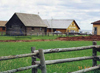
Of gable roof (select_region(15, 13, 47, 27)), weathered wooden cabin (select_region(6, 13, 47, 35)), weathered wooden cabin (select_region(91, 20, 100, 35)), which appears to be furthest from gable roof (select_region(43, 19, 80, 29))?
weathered wooden cabin (select_region(91, 20, 100, 35))

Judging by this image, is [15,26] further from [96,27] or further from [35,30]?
[96,27]

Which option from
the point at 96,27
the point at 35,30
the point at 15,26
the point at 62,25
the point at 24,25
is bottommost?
the point at 35,30

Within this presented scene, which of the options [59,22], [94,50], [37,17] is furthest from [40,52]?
[59,22]

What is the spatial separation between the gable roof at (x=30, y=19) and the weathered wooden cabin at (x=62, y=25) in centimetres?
1356

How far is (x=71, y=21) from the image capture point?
2894 inches


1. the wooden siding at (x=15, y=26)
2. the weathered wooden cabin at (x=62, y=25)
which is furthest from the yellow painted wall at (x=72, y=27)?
the wooden siding at (x=15, y=26)

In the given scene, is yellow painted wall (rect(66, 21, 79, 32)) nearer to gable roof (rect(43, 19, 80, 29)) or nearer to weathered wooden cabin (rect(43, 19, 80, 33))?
weathered wooden cabin (rect(43, 19, 80, 33))

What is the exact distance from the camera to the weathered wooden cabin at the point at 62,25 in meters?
70.6

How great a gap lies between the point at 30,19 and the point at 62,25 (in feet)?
62.6

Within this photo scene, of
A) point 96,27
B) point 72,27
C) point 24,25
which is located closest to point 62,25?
point 72,27

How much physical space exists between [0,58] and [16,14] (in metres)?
49.2

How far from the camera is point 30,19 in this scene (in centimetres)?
5503

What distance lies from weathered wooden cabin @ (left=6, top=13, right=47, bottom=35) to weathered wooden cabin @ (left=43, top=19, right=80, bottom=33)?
14672 millimetres

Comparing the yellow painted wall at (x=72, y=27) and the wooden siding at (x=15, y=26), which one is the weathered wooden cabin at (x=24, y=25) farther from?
the yellow painted wall at (x=72, y=27)
